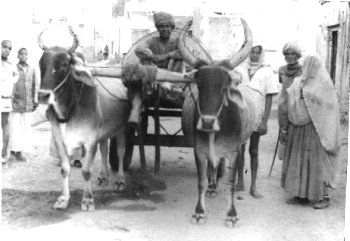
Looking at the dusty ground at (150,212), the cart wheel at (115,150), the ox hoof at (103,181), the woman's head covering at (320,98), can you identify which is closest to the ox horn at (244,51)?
the woman's head covering at (320,98)

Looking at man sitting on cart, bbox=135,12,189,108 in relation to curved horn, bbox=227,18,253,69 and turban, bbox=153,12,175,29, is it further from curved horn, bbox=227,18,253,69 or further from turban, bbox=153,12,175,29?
curved horn, bbox=227,18,253,69

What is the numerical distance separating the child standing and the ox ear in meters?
1.88

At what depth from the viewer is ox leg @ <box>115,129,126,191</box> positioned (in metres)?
5.43

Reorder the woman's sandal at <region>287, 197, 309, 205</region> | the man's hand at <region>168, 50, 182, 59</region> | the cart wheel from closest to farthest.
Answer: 1. the man's hand at <region>168, 50, 182, 59</region>
2. the woman's sandal at <region>287, 197, 309, 205</region>
3. the cart wheel

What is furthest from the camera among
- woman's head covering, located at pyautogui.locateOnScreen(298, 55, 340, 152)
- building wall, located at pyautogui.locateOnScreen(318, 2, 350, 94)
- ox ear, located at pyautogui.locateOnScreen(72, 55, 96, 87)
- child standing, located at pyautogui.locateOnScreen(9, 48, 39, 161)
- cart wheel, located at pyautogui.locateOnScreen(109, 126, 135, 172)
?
building wall, located at pyautogui.locateOnScreen(318, 2, 350, 94)

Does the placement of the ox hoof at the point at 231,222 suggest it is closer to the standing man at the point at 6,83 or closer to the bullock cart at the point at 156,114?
the bullock cart at the point at 156,114

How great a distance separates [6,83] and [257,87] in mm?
Answer: 3042

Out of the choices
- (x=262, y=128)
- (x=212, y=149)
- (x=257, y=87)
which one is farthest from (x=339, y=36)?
(x=212, y=149)

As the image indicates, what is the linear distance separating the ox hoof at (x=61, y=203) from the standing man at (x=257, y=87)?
203 centimetres

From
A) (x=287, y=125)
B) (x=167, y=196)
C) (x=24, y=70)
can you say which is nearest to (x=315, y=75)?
(x=287, y=125)

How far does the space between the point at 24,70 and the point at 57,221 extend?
2.49 m

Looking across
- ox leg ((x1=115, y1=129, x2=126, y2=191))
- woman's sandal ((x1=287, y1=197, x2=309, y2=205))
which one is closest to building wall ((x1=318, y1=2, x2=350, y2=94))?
woman's sandal ((x1=287, y1=197, x2=309, y2=205))

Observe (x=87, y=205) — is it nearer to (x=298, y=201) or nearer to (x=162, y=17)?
(x=162, y=17)

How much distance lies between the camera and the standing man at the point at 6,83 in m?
5.55
